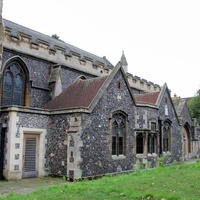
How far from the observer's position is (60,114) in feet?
47.5

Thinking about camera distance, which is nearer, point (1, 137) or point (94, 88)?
point (1, 137)

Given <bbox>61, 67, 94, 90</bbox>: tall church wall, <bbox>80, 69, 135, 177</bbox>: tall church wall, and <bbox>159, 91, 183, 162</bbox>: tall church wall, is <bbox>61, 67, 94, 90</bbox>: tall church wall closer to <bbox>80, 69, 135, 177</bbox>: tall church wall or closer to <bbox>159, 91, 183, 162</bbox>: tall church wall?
<bbox>80, 69, 135, 177</bbox>: tall church wall

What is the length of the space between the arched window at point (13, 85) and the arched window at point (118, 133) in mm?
5730

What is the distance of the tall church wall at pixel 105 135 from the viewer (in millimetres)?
13711

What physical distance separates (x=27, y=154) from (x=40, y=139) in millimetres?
993

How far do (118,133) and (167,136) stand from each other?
265 inches

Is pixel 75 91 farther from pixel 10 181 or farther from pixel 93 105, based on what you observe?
pixel 10 181

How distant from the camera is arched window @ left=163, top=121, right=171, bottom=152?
68.6ft

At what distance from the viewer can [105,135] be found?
1486 cm

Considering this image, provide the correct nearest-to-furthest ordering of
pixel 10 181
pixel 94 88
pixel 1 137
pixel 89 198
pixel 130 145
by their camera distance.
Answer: pixel 89 198, pixel 10 181, pixel 1 137, pixel 94 88, pixel 130 145

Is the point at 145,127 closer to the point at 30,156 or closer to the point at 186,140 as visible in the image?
the point at 30,156

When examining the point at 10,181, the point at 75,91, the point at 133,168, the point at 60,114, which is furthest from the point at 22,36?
the point at 133,168

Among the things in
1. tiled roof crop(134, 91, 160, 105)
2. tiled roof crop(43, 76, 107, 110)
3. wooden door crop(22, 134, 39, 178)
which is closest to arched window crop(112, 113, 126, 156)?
tiled roof crop(43, 76, 107, 110)

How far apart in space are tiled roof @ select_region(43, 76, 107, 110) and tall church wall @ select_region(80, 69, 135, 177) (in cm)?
63
